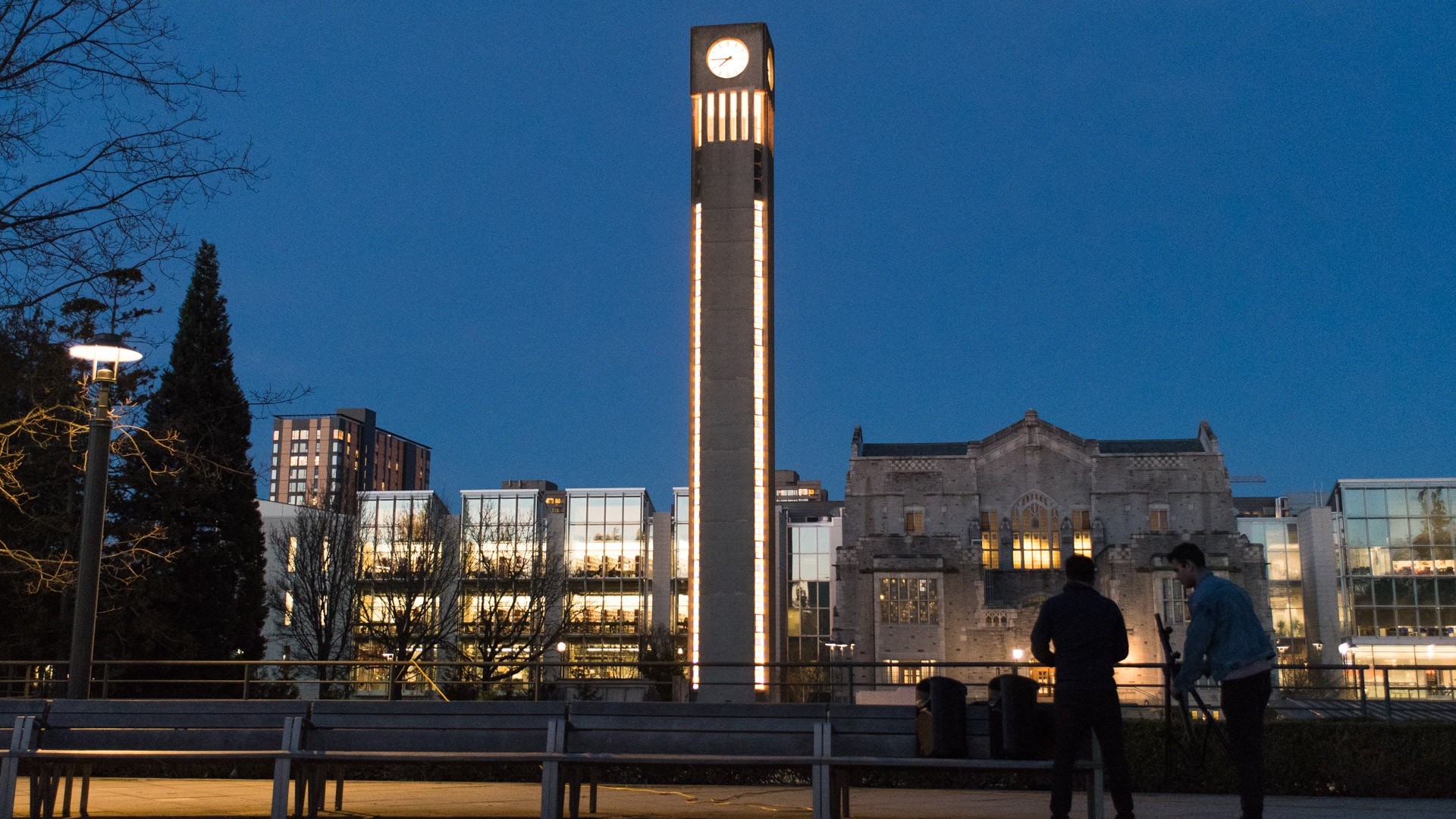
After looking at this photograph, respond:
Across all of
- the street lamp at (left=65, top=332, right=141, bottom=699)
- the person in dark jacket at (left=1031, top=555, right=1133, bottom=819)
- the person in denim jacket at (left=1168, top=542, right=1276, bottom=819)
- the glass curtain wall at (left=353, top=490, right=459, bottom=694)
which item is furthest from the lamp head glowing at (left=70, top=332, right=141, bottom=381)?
the glass curtain wall at (left=353, top=490, right=459, bottom=694)

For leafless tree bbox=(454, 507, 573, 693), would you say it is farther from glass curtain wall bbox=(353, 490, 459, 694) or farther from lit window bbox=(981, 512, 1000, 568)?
lit window bbox=(981, 512, 1000, 568)

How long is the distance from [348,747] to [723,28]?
103ft

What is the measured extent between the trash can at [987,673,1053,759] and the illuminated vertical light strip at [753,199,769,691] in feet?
87.0

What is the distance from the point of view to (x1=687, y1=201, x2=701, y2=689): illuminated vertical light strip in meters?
35.4

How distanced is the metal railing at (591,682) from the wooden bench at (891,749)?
2.14 meters

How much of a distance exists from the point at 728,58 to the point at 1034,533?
4208 centimetres

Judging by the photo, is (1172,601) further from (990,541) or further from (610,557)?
(610,557)

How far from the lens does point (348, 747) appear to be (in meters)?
9.21

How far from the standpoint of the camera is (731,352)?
117 ft

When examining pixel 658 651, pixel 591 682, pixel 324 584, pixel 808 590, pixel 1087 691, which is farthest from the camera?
pixel 808 590

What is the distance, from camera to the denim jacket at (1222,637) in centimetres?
809

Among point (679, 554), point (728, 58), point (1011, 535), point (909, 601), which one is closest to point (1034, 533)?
point (1011, 535)

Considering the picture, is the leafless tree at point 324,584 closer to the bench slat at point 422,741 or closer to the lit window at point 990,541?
the lit window at point 990,541

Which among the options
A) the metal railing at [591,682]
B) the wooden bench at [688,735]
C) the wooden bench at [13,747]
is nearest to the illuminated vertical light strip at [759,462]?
the metal railing at [591,682]
